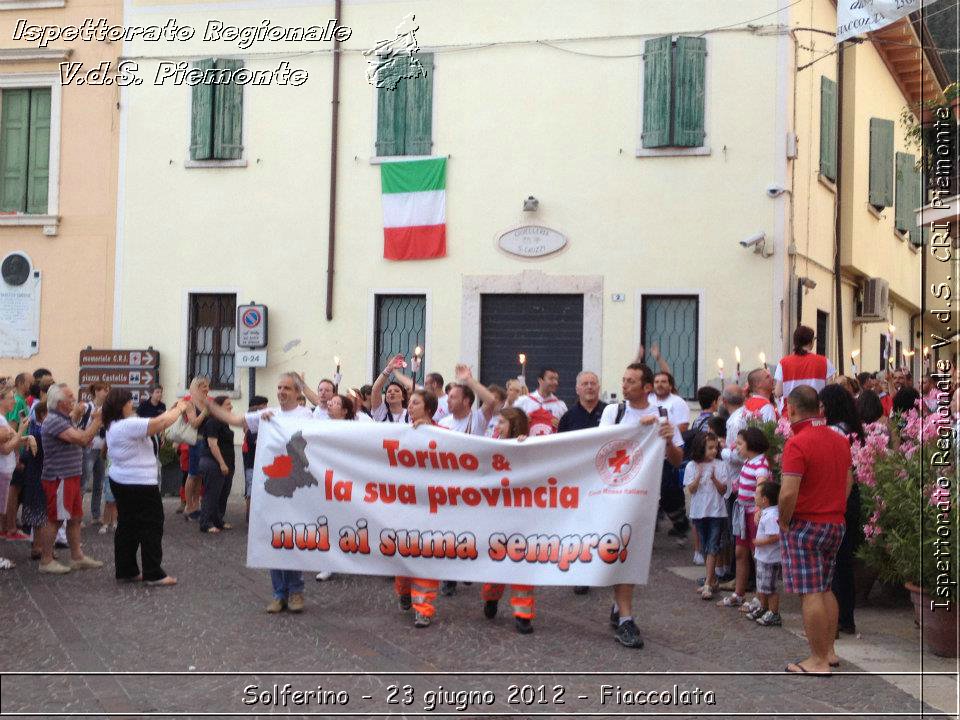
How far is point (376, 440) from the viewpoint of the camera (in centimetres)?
972

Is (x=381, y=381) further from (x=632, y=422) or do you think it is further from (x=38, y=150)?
(x=38, y=150)

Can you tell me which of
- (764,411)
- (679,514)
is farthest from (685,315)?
(764,411)

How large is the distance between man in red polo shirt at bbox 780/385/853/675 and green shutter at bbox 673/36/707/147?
1123 centimetres

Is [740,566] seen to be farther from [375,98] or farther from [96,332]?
[96,332]

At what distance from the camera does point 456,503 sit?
9406mm

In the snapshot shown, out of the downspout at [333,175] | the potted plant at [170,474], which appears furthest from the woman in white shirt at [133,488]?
the downspout at [333,175]

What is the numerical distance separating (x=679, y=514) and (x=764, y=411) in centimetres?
272

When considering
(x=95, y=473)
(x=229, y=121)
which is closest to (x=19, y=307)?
(x=229, y=121)

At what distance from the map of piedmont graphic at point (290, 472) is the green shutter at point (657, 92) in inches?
412

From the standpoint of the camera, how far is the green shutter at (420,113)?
19797 mm

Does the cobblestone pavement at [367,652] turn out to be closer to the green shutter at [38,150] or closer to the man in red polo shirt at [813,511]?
the man in red polo shirt at [813,511]

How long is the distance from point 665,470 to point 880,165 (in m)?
10.9

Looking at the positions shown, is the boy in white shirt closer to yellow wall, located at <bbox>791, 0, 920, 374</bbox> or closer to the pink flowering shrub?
the pink flowering shrub

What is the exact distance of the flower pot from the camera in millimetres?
8578
